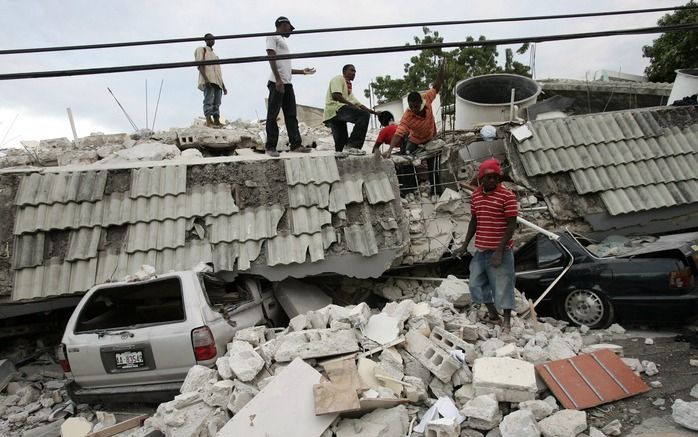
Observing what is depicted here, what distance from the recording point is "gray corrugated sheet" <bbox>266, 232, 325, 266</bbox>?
5852mm

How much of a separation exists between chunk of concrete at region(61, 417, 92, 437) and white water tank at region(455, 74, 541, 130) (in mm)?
7913

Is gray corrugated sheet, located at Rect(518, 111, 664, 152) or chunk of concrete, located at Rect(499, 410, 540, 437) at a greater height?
gray corrugated sheet, located at Rect(518, 111, 664, 152)

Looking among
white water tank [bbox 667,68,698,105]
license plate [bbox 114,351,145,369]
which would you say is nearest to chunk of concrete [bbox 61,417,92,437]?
license plate [bbox 114,351,145,369]

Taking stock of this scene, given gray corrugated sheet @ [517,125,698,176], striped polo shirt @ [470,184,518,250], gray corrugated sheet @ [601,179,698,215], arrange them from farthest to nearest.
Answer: gray corrugated sheet @ [517,125,698,176]
gray corrugated sheet @ [601,179,698,215]
striped polo shirt @ [470,184,518,250]

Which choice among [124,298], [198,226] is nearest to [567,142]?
[198,226]

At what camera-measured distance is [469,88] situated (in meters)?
9.55

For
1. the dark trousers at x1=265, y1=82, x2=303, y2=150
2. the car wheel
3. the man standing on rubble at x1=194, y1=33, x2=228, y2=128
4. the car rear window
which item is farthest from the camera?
the man standing on rubble at x1=194, y1=33, x2=228, y2=128

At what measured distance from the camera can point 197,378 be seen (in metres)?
4.00

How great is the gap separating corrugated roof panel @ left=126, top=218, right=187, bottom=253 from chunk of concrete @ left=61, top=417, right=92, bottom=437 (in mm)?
2178

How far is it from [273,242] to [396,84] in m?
18.0

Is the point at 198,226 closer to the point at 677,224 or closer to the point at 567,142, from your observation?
the point at 567,142

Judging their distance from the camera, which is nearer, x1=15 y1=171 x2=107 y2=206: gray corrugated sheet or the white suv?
the white suv

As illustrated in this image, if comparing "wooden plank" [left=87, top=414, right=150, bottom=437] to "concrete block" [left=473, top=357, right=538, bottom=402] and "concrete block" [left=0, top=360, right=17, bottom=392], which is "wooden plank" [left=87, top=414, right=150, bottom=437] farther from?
"concrete block" [left=473, top=357, right=538, bottom=402]

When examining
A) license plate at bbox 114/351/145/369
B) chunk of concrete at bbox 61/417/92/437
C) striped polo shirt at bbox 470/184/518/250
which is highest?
striped polo shirt at bbox 470/184/518/250
